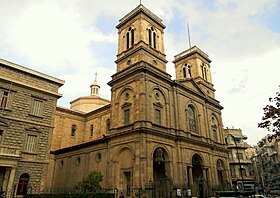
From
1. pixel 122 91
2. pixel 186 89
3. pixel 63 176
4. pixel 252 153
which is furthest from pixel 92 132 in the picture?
pixel 252 153

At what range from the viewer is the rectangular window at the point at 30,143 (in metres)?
22.3

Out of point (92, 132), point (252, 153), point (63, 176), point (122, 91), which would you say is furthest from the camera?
point (252, 153)

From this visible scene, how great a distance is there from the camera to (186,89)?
30.7 metres

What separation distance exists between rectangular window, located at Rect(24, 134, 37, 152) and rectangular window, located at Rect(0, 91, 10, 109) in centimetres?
344

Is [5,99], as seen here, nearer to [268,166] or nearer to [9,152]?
[9,152]

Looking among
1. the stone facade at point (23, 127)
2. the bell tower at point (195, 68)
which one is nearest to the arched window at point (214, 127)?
the bell tower at point (195, 68)

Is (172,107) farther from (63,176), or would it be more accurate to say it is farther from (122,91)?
(63,176)

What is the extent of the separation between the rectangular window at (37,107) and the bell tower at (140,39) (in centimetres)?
1000

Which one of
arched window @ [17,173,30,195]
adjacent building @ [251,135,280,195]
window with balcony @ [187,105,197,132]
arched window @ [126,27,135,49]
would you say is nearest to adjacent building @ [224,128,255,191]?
adjacent building @ [251,135,280,195]

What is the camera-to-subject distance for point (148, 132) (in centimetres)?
2261

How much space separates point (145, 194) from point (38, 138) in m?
11.6

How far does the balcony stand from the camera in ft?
64.1

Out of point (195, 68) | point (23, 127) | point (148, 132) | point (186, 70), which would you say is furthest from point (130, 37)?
point (23, 127)

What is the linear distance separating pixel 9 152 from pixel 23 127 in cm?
291
